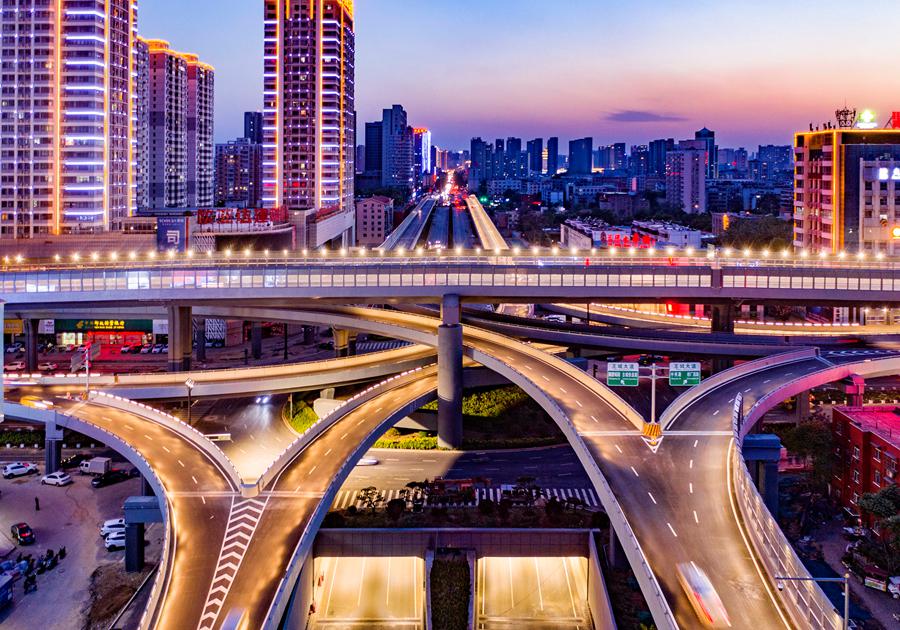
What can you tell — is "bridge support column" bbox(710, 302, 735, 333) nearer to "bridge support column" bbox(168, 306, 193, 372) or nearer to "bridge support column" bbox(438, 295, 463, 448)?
"bridge support column" bbox(438, 295, 463, 448)

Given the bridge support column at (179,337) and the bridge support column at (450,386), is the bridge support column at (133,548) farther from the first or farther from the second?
the bridge support column at (179,337)

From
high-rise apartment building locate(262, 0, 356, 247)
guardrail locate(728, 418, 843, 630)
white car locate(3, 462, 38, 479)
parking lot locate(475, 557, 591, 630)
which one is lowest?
parking lot locate(475, 557, 591, 630)

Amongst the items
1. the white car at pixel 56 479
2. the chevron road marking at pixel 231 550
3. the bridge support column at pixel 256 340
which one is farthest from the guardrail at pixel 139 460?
the bridge support column at pixel 256 340

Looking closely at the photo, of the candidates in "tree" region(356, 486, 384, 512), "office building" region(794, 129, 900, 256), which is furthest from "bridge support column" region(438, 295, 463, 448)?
"office building" region(794, 129, 900, 256)

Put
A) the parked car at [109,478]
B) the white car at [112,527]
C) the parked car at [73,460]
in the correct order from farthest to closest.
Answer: the parked car at [73,460] < the parked car at [109,478] < the white car at [112,527]

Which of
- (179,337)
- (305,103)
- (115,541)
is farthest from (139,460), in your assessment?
(305,103)

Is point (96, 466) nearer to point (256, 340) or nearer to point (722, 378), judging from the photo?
point (256, 340)

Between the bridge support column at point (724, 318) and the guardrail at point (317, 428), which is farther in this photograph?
the bridge support column at point (724, 318)
